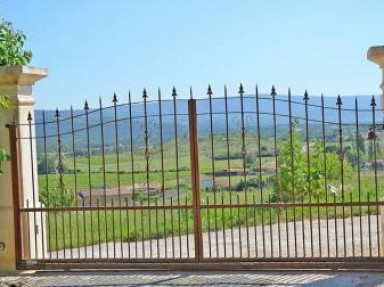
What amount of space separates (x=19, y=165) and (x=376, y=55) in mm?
4112

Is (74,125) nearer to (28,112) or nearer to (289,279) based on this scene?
(28,112)

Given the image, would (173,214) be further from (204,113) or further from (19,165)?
(204,113)

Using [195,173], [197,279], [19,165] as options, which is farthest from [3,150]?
[197,279]

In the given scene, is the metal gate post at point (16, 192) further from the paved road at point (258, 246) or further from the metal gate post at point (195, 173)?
the metal gate post at point (195, 173)

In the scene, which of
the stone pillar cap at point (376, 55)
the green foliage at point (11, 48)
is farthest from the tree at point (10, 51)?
the stone pillar cap at point (376, 55)

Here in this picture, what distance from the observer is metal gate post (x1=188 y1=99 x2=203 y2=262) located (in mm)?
7527

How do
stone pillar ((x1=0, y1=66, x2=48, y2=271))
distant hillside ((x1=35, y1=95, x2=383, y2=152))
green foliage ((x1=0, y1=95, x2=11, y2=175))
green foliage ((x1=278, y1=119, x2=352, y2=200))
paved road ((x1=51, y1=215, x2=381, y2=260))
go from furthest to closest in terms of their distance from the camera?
green foliage ((x1=278, y1=119, x2=352, y2=200)) → paved road ((x1=51, y1=215, x2=381, y2=260)) → stone pillar ((x1=0, y1=66, x2=48, y2=271)) → green foliage ((x1=0, y1=95, x2=11, y2=175)) → distant hillside ((x1=35, y1=95, x2=383, y2=152))

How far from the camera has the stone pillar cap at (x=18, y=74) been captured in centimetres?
768

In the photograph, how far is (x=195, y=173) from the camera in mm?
7586

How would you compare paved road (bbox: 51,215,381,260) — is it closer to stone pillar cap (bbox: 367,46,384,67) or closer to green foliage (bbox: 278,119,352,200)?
green foliage (bbox: 278,119,352,200)

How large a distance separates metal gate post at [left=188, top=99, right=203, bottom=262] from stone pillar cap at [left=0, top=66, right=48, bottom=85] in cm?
187

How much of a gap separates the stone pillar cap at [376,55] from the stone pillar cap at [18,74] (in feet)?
12.2

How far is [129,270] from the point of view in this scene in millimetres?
7789

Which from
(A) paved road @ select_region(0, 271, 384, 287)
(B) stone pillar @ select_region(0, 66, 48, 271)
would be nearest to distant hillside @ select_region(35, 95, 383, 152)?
(B) stone pillar @ select_region(0, 66, 48, 271)
